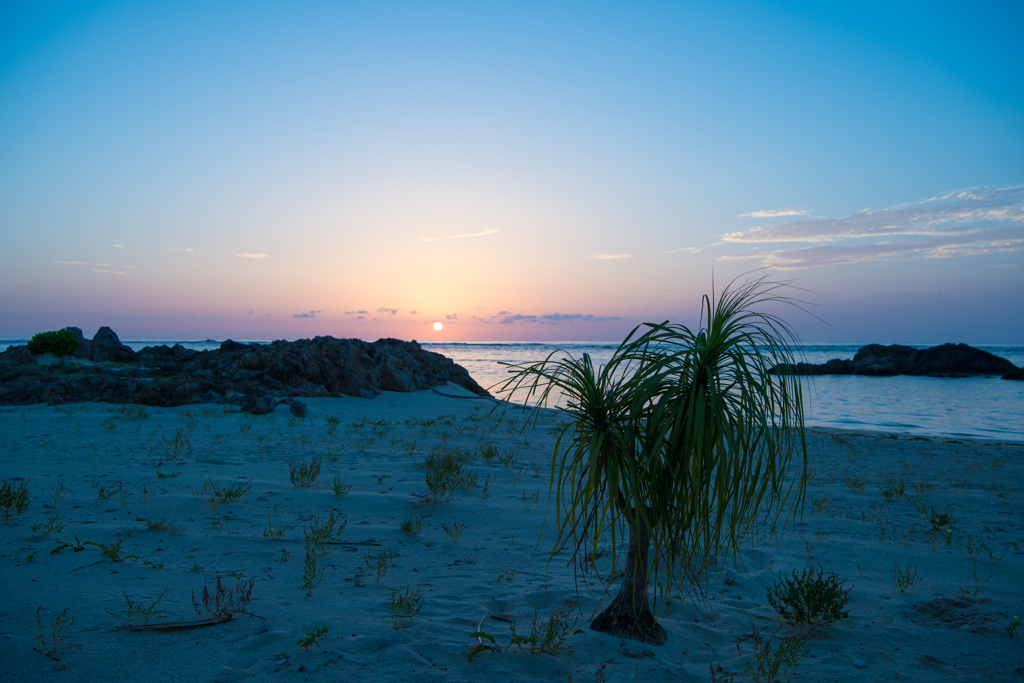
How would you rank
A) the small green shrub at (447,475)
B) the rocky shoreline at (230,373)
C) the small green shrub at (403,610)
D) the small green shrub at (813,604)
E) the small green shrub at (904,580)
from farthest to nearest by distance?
the rocky shoreline at (230,373) → the small green shrub at (447,475) → the small green shrub at (904,580) → the small green shrub at (813,604) → the small green shrub at (403,610)

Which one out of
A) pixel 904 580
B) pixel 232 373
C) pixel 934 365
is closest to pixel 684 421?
pixel 904 580

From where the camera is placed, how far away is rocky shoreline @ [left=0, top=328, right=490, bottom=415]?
12.9 m

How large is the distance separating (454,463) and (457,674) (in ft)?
15.7

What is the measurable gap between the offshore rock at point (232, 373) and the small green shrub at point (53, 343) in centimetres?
38

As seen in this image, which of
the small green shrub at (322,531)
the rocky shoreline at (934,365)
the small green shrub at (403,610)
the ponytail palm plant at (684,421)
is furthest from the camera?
the rocky shoreline at (934,365)

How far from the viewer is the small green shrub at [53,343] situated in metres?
19.2

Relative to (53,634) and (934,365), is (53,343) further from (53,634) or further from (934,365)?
(934,365)

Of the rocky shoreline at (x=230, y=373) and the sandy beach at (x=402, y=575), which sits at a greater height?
the rocky shoreline at (x=230, y=373)

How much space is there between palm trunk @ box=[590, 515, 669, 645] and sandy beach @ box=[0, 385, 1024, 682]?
9cm

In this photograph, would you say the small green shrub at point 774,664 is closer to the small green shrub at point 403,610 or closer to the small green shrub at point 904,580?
the small green shrub at point 904,580

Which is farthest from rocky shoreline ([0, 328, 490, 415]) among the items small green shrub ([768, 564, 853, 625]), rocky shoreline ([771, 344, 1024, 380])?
rocky shoreline ([771, 344, 1024, 380])

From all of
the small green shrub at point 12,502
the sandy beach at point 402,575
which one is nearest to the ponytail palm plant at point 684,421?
the sandy beach at point 402,575

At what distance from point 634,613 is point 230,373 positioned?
569 inches

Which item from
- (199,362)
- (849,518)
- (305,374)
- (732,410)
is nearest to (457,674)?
(732,410)
